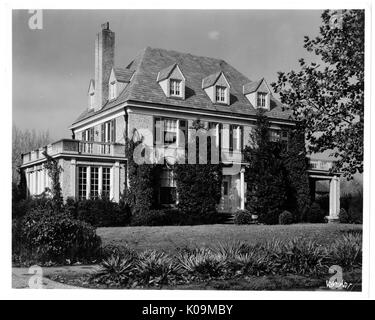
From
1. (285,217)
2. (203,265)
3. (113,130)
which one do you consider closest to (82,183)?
(113,130)

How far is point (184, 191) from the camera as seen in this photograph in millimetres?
21078

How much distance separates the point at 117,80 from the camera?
70.5 feet

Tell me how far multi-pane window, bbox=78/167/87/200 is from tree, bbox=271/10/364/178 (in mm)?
9306

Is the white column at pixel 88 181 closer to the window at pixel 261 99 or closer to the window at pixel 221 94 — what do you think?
the window at pixel 221 94

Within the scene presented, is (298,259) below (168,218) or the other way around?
A: below

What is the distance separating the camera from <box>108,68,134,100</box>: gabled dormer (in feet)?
70.4

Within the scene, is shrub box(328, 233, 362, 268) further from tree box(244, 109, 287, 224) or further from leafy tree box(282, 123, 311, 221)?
leafy tree box(282, 123, 311, 221)

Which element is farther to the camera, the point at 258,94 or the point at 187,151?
the point at 258,94

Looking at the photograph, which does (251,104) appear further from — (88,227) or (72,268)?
(72,268)

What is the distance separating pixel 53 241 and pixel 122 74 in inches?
377

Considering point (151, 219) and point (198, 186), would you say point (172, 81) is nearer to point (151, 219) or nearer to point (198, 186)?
point (198, 186)

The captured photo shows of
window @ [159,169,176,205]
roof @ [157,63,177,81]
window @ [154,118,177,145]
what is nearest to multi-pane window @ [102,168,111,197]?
window @ [159,169,176,205]
